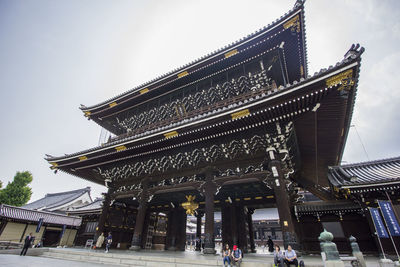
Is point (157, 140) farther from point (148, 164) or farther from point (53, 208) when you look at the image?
point (53, 208)

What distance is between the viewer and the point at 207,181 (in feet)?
34.2

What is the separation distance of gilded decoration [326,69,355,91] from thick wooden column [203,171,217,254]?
6819mm

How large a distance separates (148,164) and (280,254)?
8769 millimetres

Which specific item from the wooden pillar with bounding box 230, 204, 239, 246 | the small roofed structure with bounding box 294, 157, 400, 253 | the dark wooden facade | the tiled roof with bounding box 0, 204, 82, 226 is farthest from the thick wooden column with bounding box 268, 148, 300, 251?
the tiled roof with bounding box 0, 204, 82, 226

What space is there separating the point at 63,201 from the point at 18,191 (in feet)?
27.4

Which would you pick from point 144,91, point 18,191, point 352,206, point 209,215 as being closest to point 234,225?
point 209,215

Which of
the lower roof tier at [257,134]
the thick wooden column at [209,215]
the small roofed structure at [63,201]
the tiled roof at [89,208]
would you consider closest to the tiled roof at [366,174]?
the lower roof tier at [257,134]

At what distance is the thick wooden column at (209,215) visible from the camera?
922 centimetres

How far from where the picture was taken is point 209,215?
955 centimetres

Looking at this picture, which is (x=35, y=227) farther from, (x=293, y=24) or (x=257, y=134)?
(x=293, y=24)

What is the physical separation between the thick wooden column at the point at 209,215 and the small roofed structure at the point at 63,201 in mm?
37872

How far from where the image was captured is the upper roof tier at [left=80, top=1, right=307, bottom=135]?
34.3ft

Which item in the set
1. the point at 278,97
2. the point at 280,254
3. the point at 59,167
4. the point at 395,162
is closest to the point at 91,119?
the point at 59,167

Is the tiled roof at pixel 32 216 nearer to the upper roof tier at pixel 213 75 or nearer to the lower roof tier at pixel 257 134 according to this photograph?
the lower roof tier at pixel 257 134
